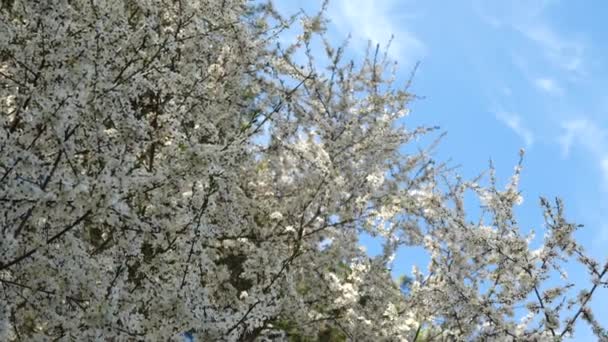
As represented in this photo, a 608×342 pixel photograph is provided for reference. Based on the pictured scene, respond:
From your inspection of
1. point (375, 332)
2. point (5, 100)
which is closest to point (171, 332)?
point (5, 100)

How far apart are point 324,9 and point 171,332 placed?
19.6 ft

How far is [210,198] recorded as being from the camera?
541 cm

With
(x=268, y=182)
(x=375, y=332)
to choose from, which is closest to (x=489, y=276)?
(x=375, y=332)

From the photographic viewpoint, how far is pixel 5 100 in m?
6.47

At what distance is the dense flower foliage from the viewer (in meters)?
4.64

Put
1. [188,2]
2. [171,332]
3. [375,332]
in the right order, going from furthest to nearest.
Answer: [375,332] → [188,2] → [171,332]

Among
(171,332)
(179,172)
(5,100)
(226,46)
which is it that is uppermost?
(226,46)

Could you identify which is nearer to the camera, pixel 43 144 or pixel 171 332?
pixel 171 332

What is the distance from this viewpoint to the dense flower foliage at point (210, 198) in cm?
464

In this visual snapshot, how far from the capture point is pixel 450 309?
8062 mm

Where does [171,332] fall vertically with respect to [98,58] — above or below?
below

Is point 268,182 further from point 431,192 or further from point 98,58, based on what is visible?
point 98,58

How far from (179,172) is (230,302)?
3870 millimetres

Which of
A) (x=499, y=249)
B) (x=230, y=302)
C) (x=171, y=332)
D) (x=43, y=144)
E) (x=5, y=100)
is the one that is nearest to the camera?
(x=171, y=332)
